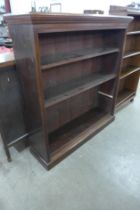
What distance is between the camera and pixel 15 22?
104 centimetres

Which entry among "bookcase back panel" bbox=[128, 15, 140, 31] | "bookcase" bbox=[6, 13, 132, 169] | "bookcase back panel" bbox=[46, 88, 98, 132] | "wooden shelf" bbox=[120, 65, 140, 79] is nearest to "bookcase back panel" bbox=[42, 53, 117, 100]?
"bookcase" bbox=[6, 13, 132, 169]

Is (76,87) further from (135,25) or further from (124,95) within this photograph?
(135,25)

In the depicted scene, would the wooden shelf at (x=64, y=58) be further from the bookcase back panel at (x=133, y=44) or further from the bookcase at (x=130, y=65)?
the bookcase back panel at (x=133, y=44)

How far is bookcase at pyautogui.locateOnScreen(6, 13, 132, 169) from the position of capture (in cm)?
106

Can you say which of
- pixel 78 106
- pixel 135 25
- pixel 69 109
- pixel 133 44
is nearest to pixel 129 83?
pixel 133 44

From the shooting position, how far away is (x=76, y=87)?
1607 mm

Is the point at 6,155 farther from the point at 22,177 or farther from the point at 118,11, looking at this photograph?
the point at 118,11

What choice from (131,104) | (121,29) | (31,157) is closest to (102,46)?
(121,29)

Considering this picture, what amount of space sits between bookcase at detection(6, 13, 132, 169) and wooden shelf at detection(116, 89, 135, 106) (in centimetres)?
36

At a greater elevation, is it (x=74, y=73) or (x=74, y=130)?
(x=74, y=73)

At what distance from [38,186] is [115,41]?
1791 mm

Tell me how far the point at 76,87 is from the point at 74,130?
0.60m

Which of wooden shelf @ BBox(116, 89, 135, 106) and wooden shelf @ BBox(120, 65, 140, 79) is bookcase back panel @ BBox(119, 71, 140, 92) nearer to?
wooden shelf @ BBox(116, 89, 135, 106)

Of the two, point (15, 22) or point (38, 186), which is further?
point (38, 186)
